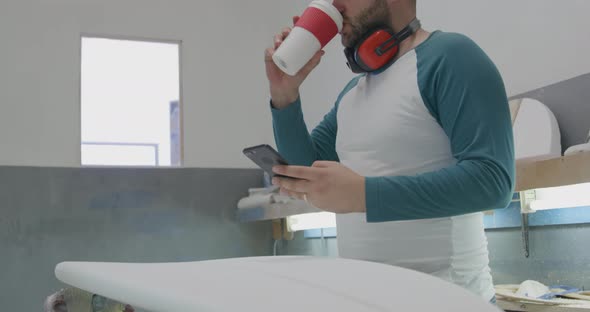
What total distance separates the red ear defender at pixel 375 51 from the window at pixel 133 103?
3.60 meters

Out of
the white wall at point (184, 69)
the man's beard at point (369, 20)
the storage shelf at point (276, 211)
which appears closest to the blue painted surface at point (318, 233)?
the storage shelf at point (276, 211)

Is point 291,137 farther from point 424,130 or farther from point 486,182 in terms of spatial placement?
point 486,182

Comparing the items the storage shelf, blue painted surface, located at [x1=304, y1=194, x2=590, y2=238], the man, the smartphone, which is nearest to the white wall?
the storage shelf

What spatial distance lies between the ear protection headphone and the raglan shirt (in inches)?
1.3

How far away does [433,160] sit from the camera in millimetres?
1131

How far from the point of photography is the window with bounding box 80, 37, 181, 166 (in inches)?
195

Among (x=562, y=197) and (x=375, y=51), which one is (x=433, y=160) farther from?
(x=562, y=197)

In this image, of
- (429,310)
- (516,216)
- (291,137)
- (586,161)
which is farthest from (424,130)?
(516,216)

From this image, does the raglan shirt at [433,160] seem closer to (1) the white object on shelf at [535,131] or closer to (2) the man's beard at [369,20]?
(2) the man's beard at [369,20]

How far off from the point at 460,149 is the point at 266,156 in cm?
33

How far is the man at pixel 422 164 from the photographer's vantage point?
3.33 feet

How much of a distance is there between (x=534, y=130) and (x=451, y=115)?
1.35 meters

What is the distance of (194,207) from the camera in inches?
183

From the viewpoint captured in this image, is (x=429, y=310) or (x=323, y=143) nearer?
(x=429, y=310)
